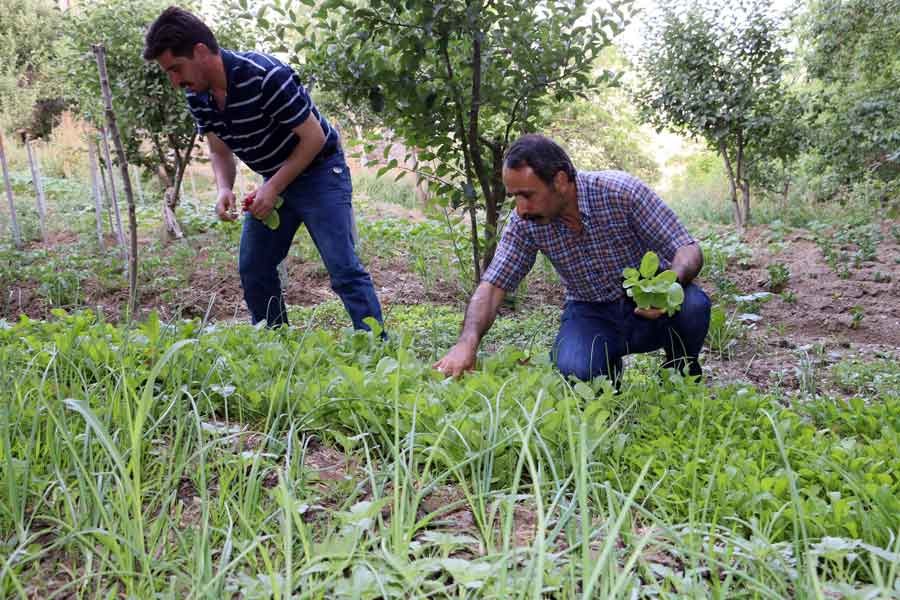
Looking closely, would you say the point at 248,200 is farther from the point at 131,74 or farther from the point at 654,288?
the point at 131,74

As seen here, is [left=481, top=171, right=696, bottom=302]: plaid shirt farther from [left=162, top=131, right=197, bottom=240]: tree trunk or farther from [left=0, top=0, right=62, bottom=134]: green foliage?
[left=0, top=0, right=62, bottom=134]: green foliage

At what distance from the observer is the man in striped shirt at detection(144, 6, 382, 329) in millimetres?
2943

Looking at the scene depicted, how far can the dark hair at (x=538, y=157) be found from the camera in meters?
2.63

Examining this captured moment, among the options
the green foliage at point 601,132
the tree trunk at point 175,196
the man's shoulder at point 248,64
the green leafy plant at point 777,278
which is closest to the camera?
the man's shoulder at point 248,64

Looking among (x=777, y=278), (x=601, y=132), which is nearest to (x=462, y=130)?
(x=777, y=278)

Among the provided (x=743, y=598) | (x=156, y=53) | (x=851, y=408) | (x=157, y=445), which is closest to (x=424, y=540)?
(x=743, y=598)

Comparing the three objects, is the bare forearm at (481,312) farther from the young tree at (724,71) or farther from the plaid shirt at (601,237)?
the young tree at (724,71)

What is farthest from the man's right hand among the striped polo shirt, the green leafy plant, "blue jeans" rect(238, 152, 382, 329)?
the green leafy plant

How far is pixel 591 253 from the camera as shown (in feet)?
9.80

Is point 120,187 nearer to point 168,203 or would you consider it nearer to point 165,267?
point 168,203

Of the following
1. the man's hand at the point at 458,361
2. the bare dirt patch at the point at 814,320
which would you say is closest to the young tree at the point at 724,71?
the bare dirt patch at the point at 814,320

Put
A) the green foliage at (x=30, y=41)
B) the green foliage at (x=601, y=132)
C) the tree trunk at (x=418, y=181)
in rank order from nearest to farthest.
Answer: the tree trunk at (x=418, y=181), the green foliage at (x=30, y=41), the green foliage at (x=601, y=132)

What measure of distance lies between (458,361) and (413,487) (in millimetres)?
1015

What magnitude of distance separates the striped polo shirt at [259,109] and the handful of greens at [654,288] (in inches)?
67.8
